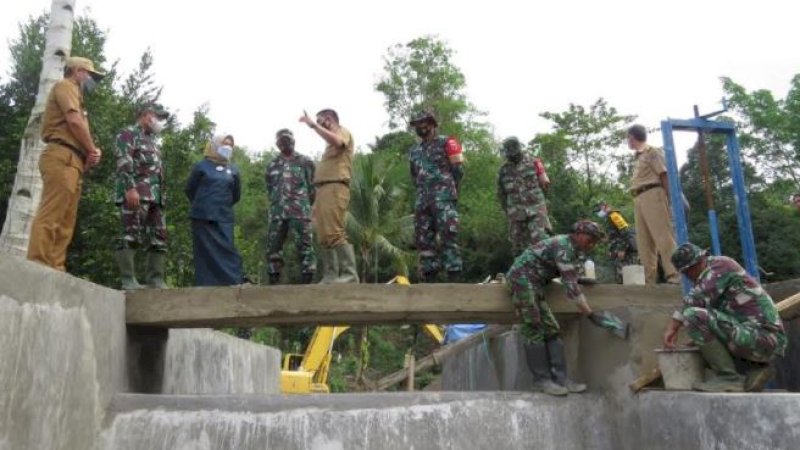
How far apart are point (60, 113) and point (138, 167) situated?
3.20 ft

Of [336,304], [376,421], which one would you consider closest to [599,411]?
[376,421]

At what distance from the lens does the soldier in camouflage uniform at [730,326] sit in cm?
459

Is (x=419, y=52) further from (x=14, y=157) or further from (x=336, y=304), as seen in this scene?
(x=336, y=304)

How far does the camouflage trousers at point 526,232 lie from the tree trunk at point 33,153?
4.73 metres

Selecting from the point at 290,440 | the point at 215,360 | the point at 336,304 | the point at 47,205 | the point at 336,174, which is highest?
the point at 336,174

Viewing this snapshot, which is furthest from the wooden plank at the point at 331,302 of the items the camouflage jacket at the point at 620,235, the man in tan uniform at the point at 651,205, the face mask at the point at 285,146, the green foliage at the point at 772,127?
the green foliage at the point at 772,127

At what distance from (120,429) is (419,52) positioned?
2811cm

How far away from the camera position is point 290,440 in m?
5.16

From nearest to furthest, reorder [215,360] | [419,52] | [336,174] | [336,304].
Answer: [336,304] < [336,174] < [215,360] < [419,52]

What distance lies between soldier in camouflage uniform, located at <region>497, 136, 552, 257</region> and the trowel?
174 cm

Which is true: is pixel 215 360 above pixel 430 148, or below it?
below

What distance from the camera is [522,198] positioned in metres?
7.27

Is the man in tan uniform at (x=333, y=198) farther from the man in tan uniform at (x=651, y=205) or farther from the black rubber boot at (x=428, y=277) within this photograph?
the man in tan uniform at (x=651, y=205)

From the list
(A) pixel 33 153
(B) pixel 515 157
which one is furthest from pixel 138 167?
(B) pixel 515 157
